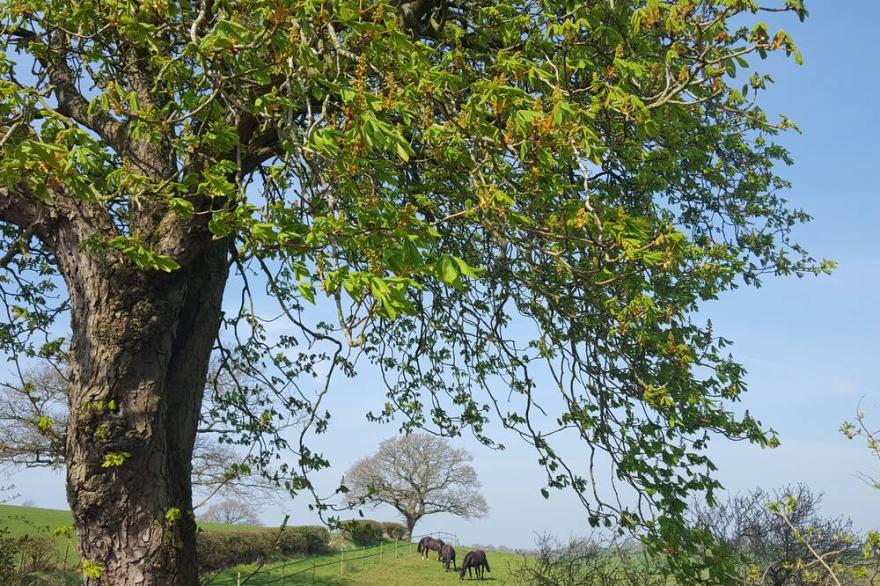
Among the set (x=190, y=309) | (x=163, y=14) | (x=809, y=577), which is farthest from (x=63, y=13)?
(x=809, y=577)

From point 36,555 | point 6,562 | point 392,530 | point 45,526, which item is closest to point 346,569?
point 45,526

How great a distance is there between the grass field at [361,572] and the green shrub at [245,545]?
69 cm

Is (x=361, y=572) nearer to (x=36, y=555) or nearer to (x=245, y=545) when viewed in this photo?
(x=245, y=545)

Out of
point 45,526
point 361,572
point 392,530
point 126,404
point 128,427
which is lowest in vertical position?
point 361,572

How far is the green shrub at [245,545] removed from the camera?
27709 millimetres

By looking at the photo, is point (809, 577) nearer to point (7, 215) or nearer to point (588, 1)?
point (588, 1)

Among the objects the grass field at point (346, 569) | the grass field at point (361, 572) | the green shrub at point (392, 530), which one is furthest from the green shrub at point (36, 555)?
the green shrub at point (392, 530)

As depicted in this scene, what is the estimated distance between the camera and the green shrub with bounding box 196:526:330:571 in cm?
2771

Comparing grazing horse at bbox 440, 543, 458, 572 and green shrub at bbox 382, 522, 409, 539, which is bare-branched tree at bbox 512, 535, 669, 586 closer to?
grazing horse at bbox 440, 543, 458, 572

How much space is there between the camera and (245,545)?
30141 millimetres

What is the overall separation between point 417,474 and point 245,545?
84.5 feet

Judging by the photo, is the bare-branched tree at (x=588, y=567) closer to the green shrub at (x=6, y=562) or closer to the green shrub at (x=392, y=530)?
the green shrub at (x=6, y=562)

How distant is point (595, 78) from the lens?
267 inches

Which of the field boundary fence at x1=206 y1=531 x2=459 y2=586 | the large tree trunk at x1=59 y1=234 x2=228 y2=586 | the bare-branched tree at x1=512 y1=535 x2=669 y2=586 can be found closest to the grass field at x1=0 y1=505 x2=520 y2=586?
the field boundary fence at x1=206 y1=531 x2=459 y2=586
